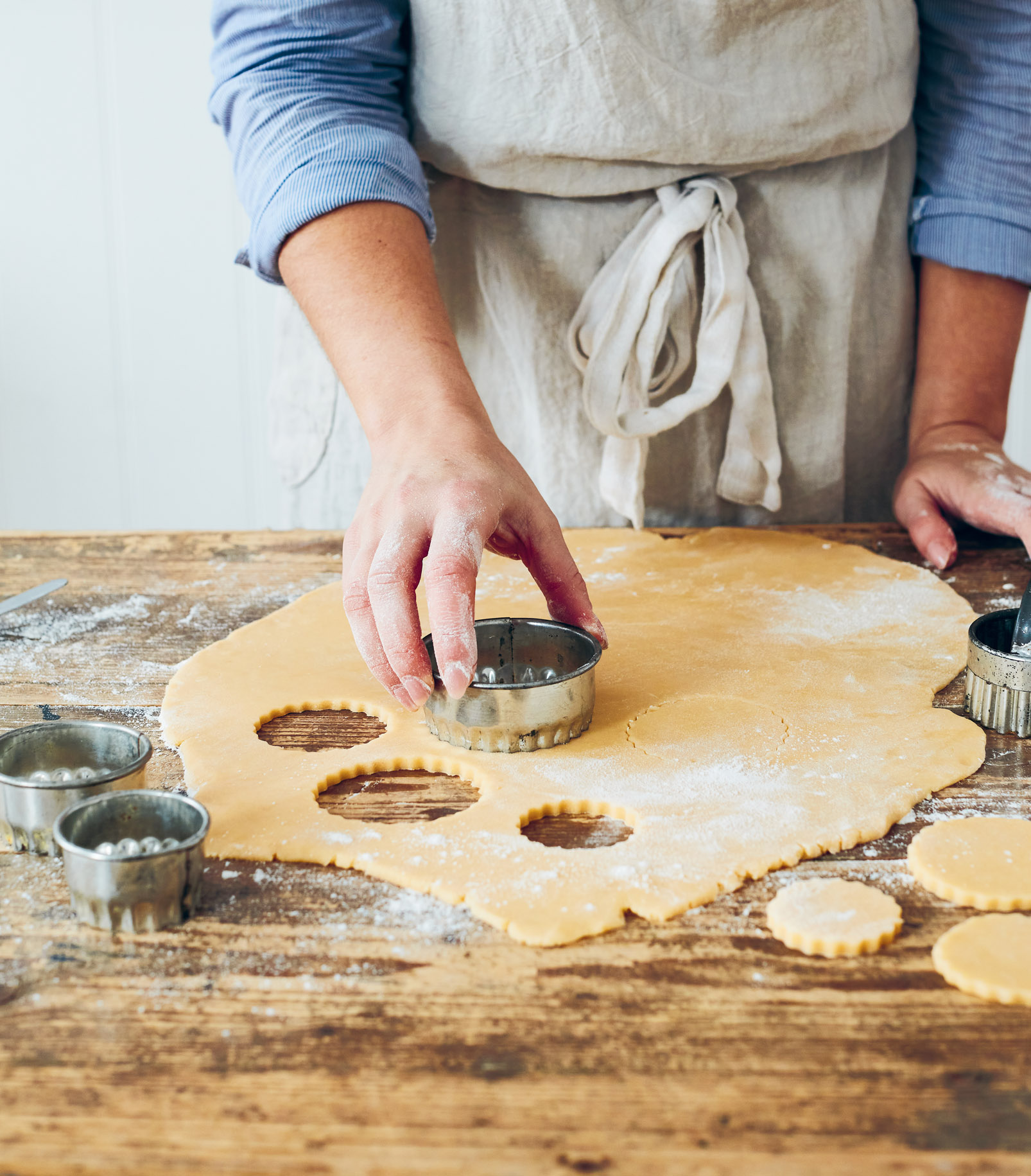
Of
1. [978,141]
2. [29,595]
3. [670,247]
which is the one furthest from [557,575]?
[978,141]

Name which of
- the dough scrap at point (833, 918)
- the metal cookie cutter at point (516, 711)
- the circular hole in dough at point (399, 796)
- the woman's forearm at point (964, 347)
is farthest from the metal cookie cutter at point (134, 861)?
the woman's forearm at point (964, 347)

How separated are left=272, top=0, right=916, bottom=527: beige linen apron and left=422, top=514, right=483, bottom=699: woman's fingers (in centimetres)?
43

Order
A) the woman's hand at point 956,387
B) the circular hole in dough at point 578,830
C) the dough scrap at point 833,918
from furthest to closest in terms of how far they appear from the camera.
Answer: the woman's hand at point 956,387 < the circular hole in dough at point 578,830 < the dough scrap at point 833,918

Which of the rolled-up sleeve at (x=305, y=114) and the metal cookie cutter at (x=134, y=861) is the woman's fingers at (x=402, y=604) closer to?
the metal cookie cutter at (x=134, y=861)

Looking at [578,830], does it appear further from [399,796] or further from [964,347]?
[964,347]

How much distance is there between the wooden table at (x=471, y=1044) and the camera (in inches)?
19.7

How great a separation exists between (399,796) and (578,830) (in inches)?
5.6

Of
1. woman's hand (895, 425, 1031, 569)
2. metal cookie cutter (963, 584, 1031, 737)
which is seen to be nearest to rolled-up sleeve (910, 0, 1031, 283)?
woman's hand (895, 425, 1031, 569)

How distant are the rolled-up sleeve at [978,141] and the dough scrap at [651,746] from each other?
467 millimetres

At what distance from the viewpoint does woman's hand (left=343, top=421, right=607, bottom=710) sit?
2.76 ft

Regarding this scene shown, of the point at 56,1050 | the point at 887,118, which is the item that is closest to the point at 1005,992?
the point at 56,1050

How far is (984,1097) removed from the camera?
20.8 inches

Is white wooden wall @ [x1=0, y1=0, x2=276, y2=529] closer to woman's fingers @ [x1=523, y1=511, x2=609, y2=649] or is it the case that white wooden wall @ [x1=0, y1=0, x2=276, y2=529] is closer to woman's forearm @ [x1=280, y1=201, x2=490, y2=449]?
woman's forearm @ [x1=280, y1=201, x2=490, y2=449]

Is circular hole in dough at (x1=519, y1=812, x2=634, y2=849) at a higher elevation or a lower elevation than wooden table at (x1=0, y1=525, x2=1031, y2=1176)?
higher
